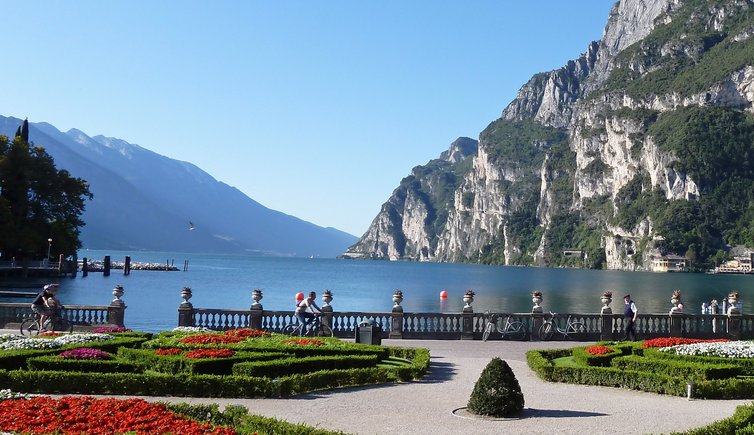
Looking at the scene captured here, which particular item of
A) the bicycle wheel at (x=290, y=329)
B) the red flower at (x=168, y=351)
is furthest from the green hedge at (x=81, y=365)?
the bicycle wheel at (x=290, y=329)

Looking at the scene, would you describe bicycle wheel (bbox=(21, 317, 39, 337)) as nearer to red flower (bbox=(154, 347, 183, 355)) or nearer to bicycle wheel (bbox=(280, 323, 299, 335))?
bicycle wheel (bbox=(280, 323, 299, 335))

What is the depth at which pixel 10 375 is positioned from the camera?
55.6ft

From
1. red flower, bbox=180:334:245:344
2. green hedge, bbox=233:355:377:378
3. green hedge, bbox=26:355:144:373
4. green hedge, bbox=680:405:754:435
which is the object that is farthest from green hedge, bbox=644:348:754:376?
green hedge, bbox=26:355:144:373

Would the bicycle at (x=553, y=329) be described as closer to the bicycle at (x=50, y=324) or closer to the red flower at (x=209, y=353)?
the red flower at (x=209, y=353)

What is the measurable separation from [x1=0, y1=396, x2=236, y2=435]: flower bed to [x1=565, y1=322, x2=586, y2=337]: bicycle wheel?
77.0 ft

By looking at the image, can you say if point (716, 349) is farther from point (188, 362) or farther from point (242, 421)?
point (242, 421)

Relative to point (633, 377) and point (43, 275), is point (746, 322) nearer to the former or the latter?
point (633, 377)

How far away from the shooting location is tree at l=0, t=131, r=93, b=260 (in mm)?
84562

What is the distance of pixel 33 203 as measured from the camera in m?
91.1

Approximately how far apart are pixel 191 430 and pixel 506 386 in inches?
265

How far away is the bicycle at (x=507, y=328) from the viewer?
3203 cm

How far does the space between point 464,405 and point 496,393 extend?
181cm

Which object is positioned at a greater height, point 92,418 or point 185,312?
point 185,312

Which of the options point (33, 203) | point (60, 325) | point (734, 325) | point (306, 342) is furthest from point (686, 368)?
point (33, 203)
